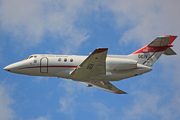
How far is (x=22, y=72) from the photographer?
Answer: 3025 centimetres

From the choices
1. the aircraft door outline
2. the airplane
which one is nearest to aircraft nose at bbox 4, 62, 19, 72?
the airplane

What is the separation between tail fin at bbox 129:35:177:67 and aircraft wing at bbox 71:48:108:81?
16.2 ft

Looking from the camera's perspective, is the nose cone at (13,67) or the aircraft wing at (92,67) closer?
the aircraft wing at (92,67)

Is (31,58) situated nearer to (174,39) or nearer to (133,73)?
(133,73)

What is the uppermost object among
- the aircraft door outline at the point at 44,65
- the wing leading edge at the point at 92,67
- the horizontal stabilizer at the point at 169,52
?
the horizontal stabilizer at the point at 169,52

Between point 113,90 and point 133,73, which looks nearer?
point 133,73

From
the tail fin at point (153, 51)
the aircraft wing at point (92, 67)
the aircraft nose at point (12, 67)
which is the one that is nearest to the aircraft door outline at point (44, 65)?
the aircraft nose at point (12, 67)

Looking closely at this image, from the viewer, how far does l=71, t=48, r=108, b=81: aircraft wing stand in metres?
25.6

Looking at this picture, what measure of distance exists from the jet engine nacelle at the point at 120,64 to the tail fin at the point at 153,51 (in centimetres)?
214

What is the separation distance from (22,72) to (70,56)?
5947 millimetres

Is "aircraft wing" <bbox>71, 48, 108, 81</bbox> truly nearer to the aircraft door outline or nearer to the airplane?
the airplane

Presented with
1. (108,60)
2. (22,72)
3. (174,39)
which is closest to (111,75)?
(108,60)

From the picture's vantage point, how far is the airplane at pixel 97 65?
28.1 m

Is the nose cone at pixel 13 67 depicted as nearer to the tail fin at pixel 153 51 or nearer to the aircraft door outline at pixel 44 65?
the aircraft door outline at pixel 44 65
